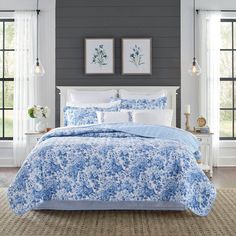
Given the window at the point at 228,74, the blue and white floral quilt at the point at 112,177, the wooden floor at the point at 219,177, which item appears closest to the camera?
the blue and white floral quilt at the point at 112,177

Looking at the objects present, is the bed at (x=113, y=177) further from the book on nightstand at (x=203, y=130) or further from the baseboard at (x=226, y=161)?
the baseboard at (x=226, y=161)

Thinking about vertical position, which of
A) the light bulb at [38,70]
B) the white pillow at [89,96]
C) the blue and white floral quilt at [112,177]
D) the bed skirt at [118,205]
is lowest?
the bed skirt at [118,205]

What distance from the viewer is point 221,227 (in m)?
3.71

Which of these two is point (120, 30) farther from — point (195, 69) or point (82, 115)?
point (82, 115)

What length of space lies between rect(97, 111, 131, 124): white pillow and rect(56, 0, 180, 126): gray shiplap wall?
121 centimetres

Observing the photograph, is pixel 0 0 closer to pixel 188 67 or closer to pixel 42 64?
pixel 42 64

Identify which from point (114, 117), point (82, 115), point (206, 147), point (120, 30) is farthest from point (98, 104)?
point (206, 147)

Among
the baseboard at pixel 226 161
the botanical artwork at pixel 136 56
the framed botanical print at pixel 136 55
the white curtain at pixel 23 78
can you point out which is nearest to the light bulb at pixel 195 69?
the framed botanical print at pixel 136 55

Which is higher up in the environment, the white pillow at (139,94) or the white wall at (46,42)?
the white wall at (46,42)

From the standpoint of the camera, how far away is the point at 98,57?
7.03 m

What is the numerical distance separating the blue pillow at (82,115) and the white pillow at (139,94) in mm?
466

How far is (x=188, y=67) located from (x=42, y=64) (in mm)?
2431

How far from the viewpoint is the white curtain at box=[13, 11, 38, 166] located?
7070 mm

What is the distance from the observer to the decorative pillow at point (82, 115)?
6.05 m
